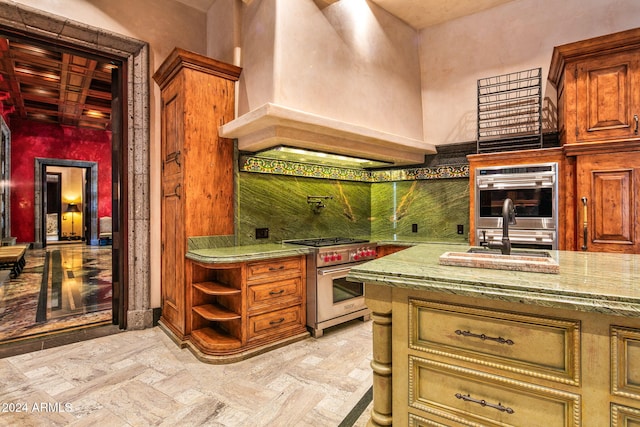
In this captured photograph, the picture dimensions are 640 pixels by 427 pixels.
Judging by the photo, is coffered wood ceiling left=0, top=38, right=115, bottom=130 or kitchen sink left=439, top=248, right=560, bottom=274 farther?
coffered wood ceiling left=0, top=38, right=115, bottom=130

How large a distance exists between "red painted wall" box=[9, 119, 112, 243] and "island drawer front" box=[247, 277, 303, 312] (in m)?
9.90

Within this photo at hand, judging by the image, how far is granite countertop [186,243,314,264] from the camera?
271cm

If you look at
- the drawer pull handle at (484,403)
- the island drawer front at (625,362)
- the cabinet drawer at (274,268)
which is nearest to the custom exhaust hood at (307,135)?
the cabinet drawer at (274,268)

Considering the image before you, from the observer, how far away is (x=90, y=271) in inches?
252

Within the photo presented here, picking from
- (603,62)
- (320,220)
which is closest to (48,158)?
(320,220)

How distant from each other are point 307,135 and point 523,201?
2.17 m

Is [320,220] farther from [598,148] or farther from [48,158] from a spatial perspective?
[48,158]

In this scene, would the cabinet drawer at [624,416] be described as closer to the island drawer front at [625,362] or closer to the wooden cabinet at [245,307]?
the island drawer front at [625,362]

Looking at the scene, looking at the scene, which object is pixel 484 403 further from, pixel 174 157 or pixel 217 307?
pixel 174 157

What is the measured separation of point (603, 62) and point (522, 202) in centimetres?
130

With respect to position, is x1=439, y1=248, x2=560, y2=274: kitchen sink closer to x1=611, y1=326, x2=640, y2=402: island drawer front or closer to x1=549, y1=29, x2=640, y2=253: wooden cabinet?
x1=611, y1=326, x2=640, y2=402: island drawer front

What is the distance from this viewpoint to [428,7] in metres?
3.90

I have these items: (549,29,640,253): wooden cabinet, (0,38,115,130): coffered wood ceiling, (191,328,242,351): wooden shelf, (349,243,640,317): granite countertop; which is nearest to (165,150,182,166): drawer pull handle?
(191,328,242,351): wooden shelf

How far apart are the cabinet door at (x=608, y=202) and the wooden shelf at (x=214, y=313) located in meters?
3.06
